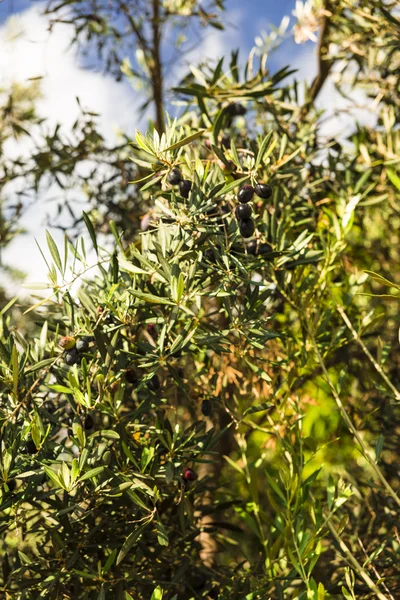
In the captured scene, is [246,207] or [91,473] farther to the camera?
[246,207]

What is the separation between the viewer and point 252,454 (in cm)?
206

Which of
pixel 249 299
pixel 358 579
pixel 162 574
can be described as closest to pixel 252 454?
pixel 358 579

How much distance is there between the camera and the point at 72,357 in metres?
1.06

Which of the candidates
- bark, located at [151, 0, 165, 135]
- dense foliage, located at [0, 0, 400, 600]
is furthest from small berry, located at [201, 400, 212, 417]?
bark, located at [151, 0, 165, 135]

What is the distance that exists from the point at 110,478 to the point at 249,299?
414 mm

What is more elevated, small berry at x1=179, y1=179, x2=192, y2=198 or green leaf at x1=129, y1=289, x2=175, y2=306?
small berry at x1=179, y1=179, x2=192, y2=198

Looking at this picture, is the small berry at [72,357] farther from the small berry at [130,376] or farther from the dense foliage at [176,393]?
the small berry at [130,376]

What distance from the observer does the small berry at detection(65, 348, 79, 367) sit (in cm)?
106

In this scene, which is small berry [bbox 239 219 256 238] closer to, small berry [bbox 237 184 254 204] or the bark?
small berry [bbox 237 184 254 204]

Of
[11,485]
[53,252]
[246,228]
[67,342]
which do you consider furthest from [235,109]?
[11,485]

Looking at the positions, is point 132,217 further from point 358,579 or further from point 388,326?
point 358,579

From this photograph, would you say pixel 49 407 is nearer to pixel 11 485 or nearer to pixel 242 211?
pixel 11 485

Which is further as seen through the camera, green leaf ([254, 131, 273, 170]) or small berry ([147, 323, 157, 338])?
small berry ([147, 323, 157, 338])

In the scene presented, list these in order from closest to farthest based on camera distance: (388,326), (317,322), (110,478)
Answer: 1. (110,478)
2. (317,322)
3. (388,326)
